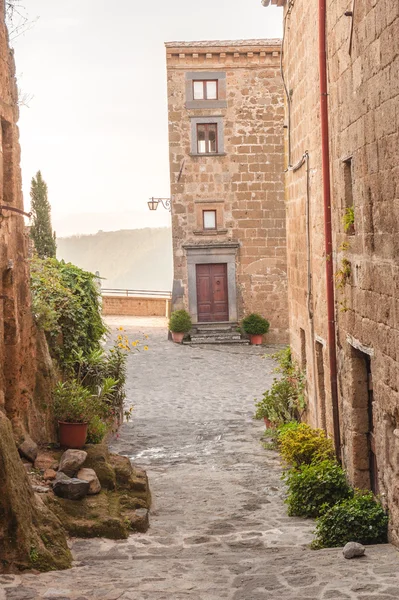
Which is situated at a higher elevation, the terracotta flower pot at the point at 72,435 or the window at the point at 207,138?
the window at the point at 207,138

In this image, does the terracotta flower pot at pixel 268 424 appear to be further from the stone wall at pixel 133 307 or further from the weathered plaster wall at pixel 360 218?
the stone wall at pixel 133 307

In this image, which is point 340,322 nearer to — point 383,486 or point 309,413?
point 383,486

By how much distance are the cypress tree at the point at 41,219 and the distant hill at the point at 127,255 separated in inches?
2579

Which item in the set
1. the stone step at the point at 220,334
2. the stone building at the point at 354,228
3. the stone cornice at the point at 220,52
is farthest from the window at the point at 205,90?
the stone building at the point at 354,228

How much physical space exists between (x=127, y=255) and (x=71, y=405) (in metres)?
88.5

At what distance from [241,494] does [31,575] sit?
177 inches

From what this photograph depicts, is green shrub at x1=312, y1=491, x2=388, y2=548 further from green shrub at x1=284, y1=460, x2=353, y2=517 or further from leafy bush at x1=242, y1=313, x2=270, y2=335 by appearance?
leafy bush at x1=242, y1=313, x2=270, y2=335

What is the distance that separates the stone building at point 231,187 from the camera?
26.5 m

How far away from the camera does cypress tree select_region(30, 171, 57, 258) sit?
28.7 meters

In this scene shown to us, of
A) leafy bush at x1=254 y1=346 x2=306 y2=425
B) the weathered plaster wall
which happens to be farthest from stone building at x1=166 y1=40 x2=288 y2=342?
the weathered plaster wall

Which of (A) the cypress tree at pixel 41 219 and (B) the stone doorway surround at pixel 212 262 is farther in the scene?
(A) the cypress tree at pixel 41 219

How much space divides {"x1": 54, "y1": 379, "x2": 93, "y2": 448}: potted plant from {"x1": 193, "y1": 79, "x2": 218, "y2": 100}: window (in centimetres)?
1759

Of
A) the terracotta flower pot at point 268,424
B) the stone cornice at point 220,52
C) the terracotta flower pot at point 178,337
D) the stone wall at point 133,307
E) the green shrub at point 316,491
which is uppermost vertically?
the stone cornice at point 220,52

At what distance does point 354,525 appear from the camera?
787cm
